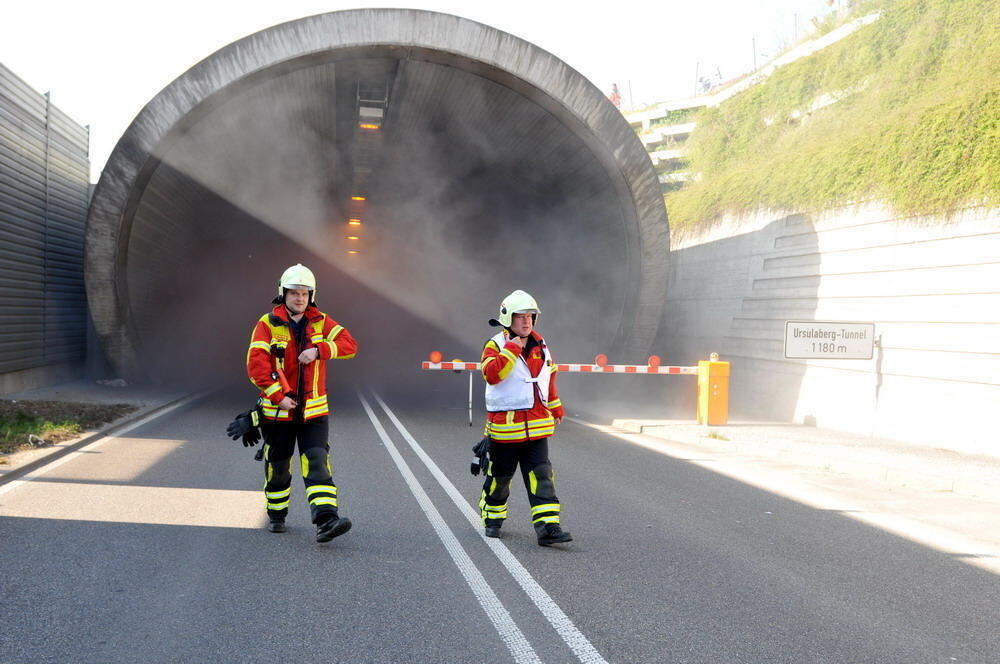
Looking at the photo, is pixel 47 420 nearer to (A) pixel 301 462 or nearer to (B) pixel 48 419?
(B) pixel 48 419

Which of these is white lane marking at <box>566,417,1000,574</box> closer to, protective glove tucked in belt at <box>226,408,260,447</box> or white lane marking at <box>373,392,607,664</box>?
white lane marking at <box>373,392,607,664</box>

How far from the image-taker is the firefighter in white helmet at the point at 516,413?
6.29 m

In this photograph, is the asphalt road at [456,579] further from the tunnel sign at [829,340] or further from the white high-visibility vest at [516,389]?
the tunnel sign at [829,340]

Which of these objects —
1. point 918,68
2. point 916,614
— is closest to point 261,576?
point 916,614

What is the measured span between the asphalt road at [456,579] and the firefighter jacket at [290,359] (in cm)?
97

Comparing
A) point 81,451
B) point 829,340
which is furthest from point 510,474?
point 829,340

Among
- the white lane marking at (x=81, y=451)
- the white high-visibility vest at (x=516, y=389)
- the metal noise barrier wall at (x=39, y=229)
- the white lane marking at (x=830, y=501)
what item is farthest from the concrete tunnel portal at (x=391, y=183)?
the white high-visibility vest at (x=516, y=389)

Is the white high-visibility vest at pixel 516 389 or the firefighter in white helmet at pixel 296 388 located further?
the white high-visibility vest at pixel 516 389

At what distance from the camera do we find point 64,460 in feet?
30.7

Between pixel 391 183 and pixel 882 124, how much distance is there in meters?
12.7

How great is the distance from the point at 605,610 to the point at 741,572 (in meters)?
1.32

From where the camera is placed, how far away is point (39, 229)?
59.9ft

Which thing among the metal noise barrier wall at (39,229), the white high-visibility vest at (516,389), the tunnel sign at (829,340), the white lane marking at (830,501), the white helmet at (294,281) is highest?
the metal noise barrier wall at (39,229)

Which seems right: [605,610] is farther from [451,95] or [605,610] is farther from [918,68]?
[918,68]
